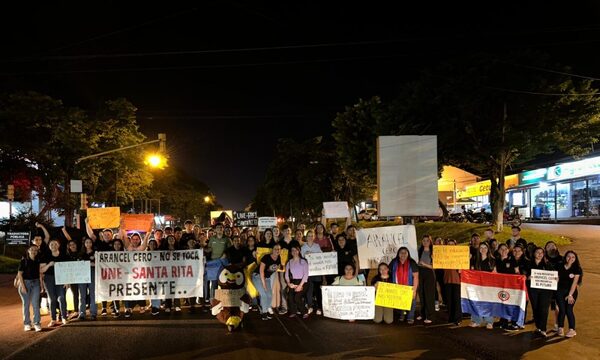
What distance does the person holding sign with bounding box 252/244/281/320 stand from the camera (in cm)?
1164

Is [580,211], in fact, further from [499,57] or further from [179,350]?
[179,350]

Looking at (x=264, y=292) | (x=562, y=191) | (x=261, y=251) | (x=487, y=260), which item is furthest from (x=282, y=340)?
(x=562, y=191)

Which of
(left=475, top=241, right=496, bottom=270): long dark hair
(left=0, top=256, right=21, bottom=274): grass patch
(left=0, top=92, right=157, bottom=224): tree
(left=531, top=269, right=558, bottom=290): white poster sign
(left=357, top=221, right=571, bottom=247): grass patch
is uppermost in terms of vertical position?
(left=0, top=92, right=157, bottom=224): tree

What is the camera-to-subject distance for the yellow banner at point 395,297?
10.7 m

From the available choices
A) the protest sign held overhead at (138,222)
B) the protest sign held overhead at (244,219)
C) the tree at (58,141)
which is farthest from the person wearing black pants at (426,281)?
the protest sign held overhead at (244,219)

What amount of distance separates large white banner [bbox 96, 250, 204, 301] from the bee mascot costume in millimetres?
2374

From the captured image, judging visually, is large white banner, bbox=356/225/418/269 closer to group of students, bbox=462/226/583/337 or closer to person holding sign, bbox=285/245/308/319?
person holding sign, bbox=285/245/308/319

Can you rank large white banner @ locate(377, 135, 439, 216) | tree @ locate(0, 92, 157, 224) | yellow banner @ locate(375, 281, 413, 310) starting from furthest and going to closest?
tree @ locate(0, 92, 157, 224) → large white banner @ locate(377, 135, 439, 216) → yellow banner @ locate(375, 281, 413, 310)

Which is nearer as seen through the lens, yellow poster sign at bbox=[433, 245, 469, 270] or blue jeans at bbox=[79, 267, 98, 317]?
yellow poster sign at bbox=[433, 245, 469, 270]

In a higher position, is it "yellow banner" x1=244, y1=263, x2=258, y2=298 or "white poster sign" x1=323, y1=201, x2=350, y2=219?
"white poster sign" x1=323, y1=201, x2=350, y2=219

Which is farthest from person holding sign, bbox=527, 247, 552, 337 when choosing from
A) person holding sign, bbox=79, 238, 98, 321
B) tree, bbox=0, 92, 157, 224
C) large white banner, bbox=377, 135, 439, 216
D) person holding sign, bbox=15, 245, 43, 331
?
tree, bbox=0, 92, 157, 224

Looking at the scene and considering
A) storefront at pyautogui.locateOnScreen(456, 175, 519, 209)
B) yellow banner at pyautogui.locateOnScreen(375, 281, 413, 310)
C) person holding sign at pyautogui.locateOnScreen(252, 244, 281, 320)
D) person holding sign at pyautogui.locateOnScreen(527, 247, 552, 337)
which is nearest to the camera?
person holding sign at pyautogui.locateOnScreen(527, 247, 552, 337)

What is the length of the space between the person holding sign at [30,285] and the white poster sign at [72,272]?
48 cm

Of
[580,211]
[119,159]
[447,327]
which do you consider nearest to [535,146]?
[447,327]
